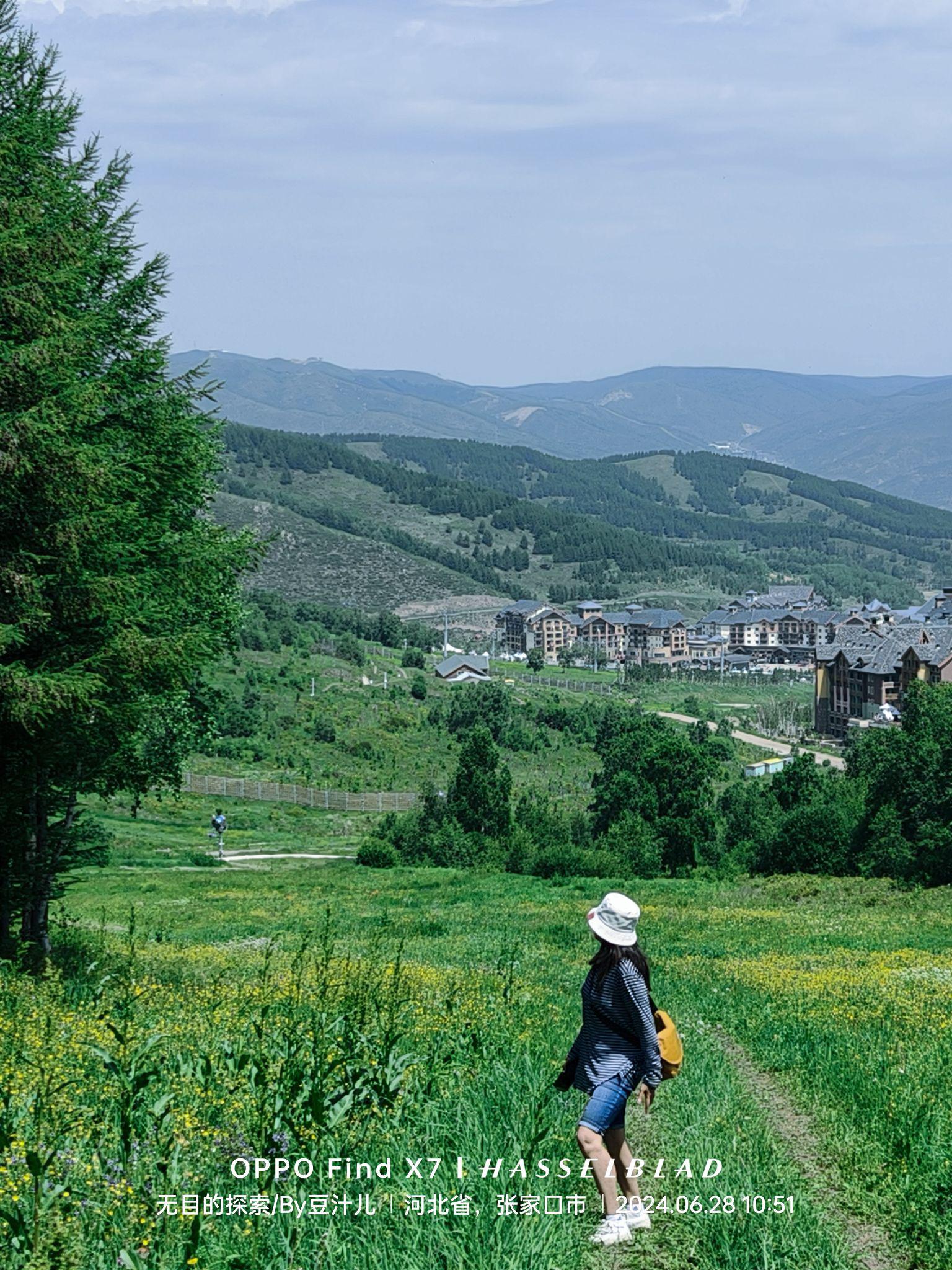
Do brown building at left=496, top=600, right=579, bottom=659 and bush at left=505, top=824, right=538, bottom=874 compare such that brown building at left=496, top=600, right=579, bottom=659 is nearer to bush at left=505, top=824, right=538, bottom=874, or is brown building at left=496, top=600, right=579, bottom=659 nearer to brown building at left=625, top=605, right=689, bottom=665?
brown building at left=625, top=605, right=689, bottom=665

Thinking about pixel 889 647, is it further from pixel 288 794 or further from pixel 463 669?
pixel 288 794

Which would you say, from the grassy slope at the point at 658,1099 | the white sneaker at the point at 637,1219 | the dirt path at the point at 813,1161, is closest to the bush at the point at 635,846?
the grassy slope at the point at 658,1099

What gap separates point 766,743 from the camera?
351ft

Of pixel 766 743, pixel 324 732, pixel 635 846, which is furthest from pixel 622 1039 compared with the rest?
pixel 766 743

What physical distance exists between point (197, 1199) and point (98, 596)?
7.65m

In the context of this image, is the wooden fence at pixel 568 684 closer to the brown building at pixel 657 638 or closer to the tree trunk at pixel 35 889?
the brown building at pixel 657 638

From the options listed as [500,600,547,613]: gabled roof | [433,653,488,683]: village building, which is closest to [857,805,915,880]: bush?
[433,653,488,683]: village building

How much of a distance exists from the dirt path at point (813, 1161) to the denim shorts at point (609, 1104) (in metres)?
1.09

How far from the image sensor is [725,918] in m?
24.7

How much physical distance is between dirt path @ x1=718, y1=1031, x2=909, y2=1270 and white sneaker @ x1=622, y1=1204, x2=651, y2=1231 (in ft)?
2.98

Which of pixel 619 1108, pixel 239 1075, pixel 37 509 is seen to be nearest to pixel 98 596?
pixel 37 509

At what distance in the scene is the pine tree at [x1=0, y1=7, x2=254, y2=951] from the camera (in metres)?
11.6

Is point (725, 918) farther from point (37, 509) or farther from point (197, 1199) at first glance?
point (197, 1199)

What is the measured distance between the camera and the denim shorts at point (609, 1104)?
607 cm
